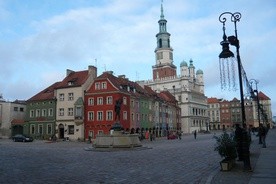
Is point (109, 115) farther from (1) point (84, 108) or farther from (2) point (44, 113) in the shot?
(2) point (44, 113)

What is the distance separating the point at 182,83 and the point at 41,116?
2445 inches

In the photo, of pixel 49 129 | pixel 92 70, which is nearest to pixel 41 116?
pixel 49 129

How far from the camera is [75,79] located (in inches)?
2479

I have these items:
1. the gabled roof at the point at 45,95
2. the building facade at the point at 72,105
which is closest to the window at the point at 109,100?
the building facade at the point at 72,105

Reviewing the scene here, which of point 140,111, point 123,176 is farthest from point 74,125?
point 123,176

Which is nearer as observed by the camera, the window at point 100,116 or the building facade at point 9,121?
the window at point 100,116

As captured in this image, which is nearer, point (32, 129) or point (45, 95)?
point (32, 129)

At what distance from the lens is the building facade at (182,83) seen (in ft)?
375

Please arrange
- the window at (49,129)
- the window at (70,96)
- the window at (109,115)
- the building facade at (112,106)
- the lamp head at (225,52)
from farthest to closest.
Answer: the window at (49,129), the window at (70,96), the building facade at (112,106), the window at (109,115), the lamp head at (225,52)

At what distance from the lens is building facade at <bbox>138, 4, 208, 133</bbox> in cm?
11444

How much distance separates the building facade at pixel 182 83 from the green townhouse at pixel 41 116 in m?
55.5

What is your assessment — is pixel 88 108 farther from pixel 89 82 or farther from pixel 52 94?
pixel 52 94

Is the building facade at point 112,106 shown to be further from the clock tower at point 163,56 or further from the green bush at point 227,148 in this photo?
the clock tower at point 163,56

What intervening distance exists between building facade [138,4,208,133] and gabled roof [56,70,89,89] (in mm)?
51957
